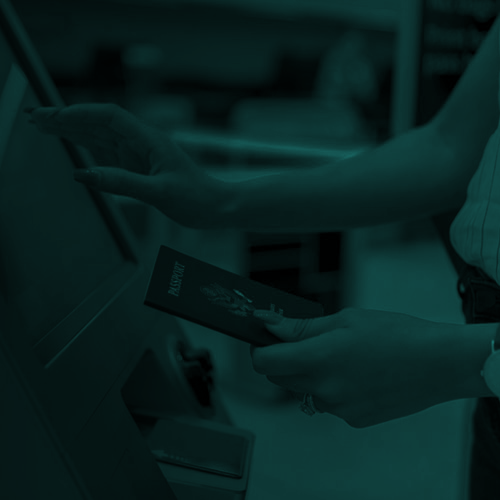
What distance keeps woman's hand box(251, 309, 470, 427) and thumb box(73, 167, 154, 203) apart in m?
0.26

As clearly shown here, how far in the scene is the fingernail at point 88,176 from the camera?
0.66 meters

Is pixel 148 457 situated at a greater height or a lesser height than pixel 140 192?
lesser

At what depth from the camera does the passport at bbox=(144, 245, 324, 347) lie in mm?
536

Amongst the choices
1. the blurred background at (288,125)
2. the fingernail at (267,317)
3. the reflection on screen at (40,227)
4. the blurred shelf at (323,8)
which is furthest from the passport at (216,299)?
the blurred shelf at (323,8)

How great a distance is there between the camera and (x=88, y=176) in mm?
664

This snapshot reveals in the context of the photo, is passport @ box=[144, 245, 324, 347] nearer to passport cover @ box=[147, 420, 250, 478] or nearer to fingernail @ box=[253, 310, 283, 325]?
fingernail @ box=[253, 310, 283, 325]

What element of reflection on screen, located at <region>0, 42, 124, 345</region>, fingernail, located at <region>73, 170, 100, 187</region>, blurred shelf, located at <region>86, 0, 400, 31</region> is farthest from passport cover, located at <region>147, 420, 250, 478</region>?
blurred shelf, located at <region>86, 0, 400, 31</region>

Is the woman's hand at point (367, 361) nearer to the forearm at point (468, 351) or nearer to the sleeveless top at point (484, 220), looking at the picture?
the forearm at point (468, 351)

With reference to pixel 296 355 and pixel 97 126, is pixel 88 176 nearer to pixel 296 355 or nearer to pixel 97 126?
pixel 97 126

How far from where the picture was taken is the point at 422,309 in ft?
10.8

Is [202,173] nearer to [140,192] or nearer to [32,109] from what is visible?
[140,192]

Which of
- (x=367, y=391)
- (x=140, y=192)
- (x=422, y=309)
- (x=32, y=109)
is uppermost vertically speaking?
(x=32, y=109)

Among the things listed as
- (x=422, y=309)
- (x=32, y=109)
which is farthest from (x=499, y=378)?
(x=422, y=309)

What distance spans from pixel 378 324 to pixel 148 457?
28cm
